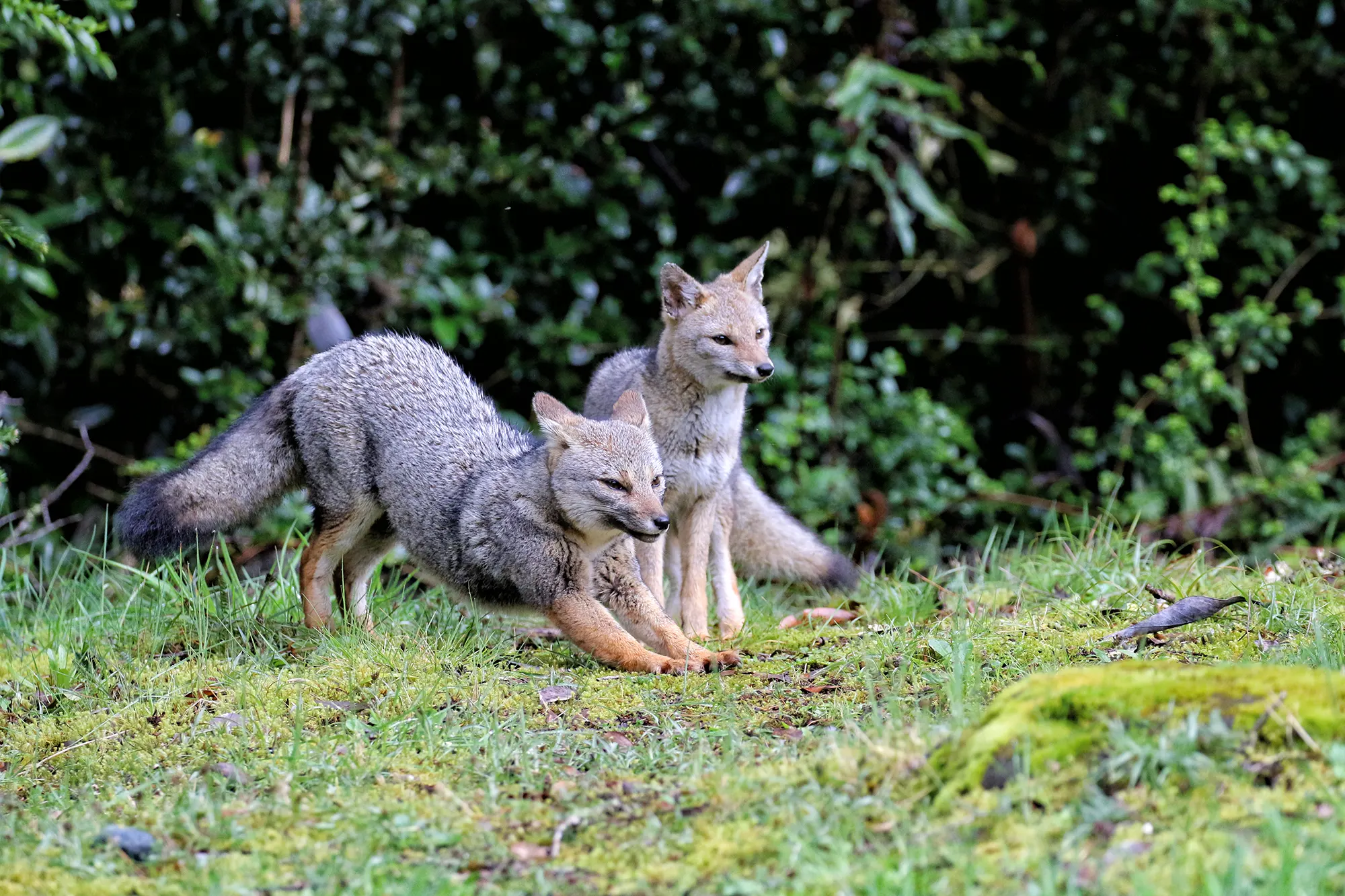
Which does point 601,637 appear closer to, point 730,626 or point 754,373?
point 730,626

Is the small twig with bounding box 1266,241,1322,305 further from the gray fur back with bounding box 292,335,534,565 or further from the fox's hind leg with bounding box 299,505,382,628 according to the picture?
the fox's hind leg with bounding box 299,505,382,628

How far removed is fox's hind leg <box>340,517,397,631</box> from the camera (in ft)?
19.3

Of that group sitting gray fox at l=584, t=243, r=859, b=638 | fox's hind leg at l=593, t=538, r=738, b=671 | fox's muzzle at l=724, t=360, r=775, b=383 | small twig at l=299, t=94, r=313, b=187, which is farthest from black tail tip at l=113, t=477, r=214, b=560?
small twig at l=299, t=94, r=313, b=187

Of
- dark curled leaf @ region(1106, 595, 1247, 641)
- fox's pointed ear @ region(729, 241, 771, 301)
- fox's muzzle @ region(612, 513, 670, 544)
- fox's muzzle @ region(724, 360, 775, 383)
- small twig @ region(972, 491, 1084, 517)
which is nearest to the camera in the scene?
dark curled leaf @ region(1106, 595, 1247, 641)

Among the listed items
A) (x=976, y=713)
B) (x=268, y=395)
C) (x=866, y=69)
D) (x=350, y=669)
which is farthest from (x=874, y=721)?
(x=866, y=69)

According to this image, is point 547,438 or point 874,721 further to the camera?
point 547,438

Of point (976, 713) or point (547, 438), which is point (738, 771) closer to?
point (976, 713)

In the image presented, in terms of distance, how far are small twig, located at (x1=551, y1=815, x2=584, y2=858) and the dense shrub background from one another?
4.63m

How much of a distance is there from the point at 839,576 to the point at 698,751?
275cm

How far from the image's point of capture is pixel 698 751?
363 cm

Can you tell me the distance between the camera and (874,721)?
3.61 m

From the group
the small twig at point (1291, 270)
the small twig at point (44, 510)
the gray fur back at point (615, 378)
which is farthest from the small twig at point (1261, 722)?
the small twig at point (1291, 270)

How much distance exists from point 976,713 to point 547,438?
7.86ft

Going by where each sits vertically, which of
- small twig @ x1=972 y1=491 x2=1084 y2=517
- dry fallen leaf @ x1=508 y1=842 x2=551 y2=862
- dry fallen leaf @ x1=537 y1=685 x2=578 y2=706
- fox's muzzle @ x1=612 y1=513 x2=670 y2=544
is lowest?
small twig @ x1=972 y1=491 x2=1084 y2=517
